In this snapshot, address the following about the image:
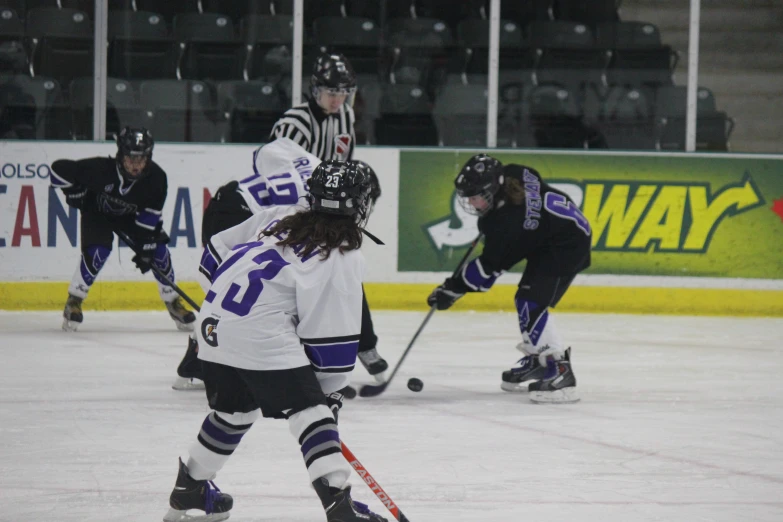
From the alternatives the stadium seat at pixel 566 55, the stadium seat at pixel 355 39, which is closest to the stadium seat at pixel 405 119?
the stadium seat at pixel 355 39

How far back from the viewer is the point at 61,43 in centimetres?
721

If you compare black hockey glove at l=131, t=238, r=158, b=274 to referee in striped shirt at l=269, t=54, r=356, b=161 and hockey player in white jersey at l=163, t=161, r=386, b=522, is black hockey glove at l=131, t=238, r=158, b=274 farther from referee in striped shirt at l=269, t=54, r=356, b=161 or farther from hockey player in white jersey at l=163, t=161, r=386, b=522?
hockey player in white jersey at l=163, t=161, r=386, b=522

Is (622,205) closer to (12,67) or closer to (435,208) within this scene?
(435,208)

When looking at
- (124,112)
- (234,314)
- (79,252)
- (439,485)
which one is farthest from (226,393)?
(124,112)

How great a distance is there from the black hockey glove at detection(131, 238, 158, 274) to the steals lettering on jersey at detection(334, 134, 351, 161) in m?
1.44

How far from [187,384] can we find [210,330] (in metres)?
2.04

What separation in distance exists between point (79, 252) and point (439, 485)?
4.18m

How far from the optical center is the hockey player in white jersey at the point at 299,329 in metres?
2.43

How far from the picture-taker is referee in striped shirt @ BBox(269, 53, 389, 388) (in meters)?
4.40

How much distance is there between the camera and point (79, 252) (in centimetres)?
677

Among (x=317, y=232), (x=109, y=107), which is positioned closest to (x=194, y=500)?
(x=317, y=232)

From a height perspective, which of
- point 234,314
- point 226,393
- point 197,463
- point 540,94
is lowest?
→ point 197,463

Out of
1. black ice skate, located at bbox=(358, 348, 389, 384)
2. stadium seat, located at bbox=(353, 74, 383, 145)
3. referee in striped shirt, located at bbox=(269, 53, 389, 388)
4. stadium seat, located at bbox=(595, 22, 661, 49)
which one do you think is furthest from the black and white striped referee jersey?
stadium seat, located at bbox=(595, 22, 661, 49)

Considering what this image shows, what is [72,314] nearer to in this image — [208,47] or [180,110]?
[180,110]
